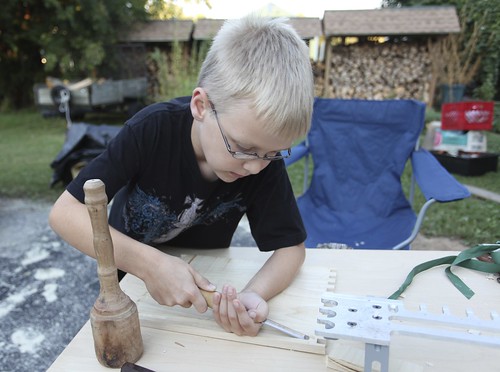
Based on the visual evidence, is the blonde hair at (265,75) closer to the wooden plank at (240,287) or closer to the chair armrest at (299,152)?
the wooden plank at (240,287)

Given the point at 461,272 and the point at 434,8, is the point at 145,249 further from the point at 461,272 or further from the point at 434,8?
the point at 434,8

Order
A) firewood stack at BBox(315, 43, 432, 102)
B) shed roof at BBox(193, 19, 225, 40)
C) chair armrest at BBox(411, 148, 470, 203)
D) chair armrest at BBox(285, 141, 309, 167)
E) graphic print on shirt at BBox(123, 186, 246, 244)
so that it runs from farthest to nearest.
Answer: shed roof at BBox(193, 19, 225, 40) < firewood stack at BBox(315, 43, 432, 102) < chair armrest at BBox(285, 141, 309, 167) < chair armrest at BBox(411, 148, 470, 203) < graphic print on shirt at BBox(123, 186, 246, 244)

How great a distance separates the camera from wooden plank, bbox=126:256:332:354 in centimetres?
79

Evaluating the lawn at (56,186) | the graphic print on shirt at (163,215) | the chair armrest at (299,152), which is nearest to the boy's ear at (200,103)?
the graphic print on shirt at (163,215)

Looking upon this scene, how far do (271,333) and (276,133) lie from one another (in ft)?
1.26

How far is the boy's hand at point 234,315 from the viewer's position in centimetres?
78

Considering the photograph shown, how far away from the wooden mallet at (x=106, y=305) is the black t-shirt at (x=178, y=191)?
0.34 meters

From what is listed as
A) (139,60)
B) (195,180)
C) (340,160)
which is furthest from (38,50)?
(195,180)

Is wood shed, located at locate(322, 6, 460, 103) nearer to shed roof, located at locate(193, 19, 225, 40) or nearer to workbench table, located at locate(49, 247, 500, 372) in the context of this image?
shed roof, located at locate(193, 19, 225, 40)

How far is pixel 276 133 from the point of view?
2.83 ft

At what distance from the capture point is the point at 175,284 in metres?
0.84

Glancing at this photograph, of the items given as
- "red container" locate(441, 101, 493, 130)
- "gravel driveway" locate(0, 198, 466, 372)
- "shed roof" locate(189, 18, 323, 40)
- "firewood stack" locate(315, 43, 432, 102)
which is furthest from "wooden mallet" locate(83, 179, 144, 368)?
"firewood stack" locate(315, 43, 432, 102)

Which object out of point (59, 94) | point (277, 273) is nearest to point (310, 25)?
point (59, 94)

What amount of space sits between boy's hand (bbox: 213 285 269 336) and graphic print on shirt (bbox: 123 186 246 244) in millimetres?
451
